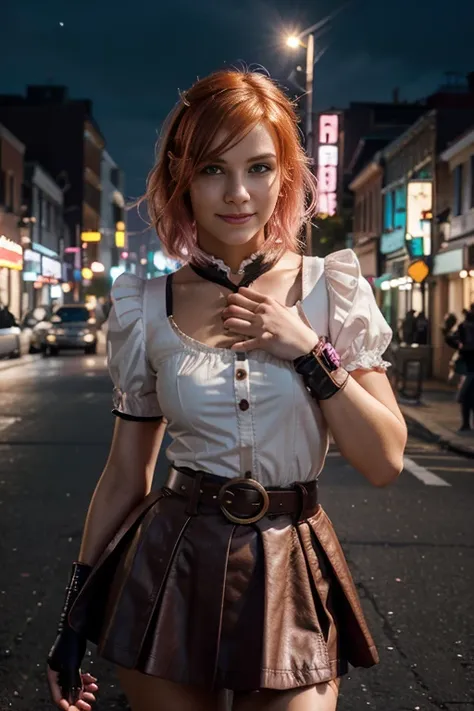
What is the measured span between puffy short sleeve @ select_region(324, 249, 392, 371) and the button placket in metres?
0.26

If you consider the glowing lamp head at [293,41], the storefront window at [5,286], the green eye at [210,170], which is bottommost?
the green eye at [210,170]

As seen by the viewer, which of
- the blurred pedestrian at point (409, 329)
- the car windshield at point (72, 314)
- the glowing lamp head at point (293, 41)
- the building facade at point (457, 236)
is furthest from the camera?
the car windshield at point (72, 314)

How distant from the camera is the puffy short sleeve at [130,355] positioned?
259cm

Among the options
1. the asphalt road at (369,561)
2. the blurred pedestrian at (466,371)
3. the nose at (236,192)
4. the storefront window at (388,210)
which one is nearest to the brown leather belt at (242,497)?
the nose at (236,192)

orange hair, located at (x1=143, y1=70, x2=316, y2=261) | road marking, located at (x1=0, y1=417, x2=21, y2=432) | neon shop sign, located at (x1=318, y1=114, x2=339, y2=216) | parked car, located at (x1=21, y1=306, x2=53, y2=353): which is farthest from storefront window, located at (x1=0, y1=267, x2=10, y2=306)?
orange hair, located at (x1=143, y1=70, x2=316, y2=261)

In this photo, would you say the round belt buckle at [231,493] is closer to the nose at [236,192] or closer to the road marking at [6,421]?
the nose at [236,192]

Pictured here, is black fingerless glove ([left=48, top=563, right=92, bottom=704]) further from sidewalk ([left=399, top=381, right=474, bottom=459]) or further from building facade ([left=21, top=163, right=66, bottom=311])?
building facade ([left=21, top=163, right=66, bottom=311])

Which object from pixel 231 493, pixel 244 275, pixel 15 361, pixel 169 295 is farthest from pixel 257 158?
pixel 15 361

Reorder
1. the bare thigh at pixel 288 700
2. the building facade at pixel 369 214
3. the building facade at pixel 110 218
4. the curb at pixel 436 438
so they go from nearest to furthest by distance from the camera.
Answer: the bare thigh at pixel 288 700
the curb at pixel 436 438
the building facade at pixel 369 214
the building facade at pixel 110 218

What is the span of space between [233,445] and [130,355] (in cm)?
37

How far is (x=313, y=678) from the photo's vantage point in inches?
91.5

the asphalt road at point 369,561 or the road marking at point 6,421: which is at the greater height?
the asphalt road at point 369,561

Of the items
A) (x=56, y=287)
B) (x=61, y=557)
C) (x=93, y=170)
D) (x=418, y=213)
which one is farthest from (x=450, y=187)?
(x=93, y=170)

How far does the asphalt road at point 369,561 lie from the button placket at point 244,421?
2.48 meters
